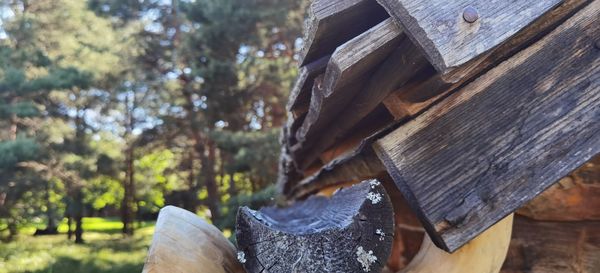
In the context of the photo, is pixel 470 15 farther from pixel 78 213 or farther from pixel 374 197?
pixel 78 213

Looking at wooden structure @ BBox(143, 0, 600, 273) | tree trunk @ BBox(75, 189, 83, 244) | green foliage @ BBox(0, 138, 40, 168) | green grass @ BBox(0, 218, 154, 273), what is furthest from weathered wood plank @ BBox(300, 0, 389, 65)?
tree trunk @ BBox(75, 189, 83, 244)

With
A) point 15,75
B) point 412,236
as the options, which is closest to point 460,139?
point 412,236

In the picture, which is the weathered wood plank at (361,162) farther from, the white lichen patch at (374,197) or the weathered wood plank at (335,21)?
the weathered wood plank at (335,21)

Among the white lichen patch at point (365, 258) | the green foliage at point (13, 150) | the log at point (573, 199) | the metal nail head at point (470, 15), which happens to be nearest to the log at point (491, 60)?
the metal nail head at point (470, 15)

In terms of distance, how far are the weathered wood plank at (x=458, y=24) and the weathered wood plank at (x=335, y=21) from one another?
0.11 meters

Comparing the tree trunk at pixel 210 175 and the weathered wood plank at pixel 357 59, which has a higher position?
the weathered wood plank at pixel 357 59

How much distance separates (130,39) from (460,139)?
53.3 feet

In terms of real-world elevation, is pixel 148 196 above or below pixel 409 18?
below

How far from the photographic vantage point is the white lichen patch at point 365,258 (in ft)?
3.07

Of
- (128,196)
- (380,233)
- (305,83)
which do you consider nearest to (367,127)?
(305,83)

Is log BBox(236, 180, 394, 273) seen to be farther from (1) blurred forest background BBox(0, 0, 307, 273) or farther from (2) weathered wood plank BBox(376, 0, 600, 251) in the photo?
(1) blurred forest background BBox(0, 0, 307, 273)

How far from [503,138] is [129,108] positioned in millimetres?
17761

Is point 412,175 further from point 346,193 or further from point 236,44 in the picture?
point 236,44

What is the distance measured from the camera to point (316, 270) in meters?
0.93
